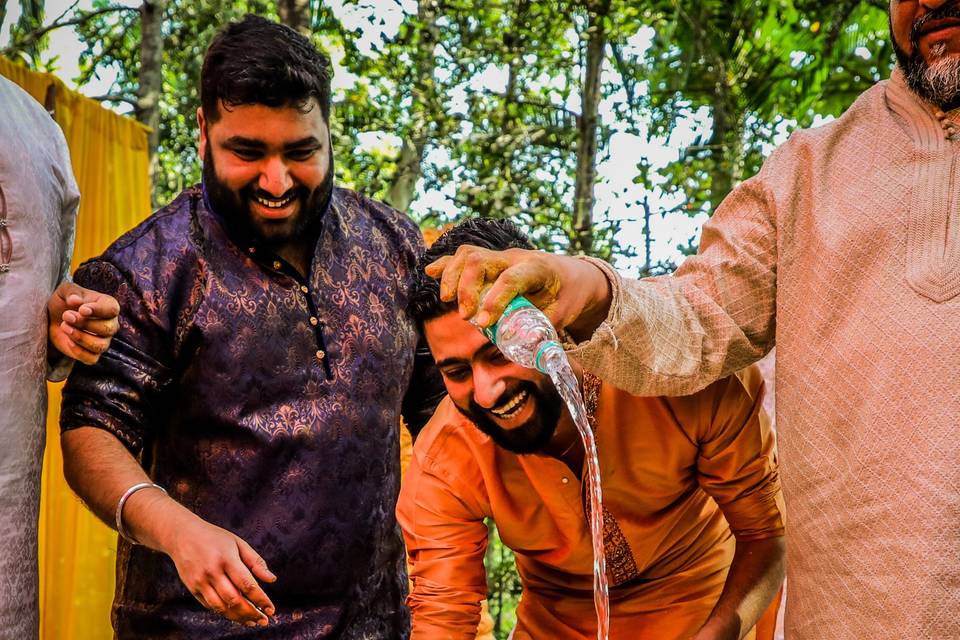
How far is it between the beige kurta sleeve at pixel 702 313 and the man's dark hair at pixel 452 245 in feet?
1.97

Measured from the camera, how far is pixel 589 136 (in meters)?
6.66

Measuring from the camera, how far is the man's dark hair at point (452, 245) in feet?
9.12

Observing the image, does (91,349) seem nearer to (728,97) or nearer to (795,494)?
(795,494)

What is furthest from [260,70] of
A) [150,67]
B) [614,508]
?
[150,67]

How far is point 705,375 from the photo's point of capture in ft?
7.33

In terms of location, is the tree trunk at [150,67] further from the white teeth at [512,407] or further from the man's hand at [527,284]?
the man's hand at [527,284]

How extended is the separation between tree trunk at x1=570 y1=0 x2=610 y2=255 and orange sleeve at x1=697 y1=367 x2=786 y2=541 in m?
3.83

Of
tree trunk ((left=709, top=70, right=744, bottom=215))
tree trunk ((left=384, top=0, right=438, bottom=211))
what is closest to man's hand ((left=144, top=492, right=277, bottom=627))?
tree trunk ((left=384, top=0, right=438, bottom=211))

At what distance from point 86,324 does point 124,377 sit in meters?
0.36

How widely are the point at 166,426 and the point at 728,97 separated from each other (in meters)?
5.25

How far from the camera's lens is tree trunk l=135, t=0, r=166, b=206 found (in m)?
7.39

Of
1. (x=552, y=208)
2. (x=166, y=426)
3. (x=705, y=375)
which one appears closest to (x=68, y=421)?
(x=166, y=426)

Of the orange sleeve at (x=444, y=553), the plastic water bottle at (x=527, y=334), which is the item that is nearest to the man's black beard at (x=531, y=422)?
the orange sleeve at (x=444, y=553)

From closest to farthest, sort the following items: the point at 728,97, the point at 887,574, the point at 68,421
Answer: the point at 887,574 < the point at 68,421 < the point at 728,97
